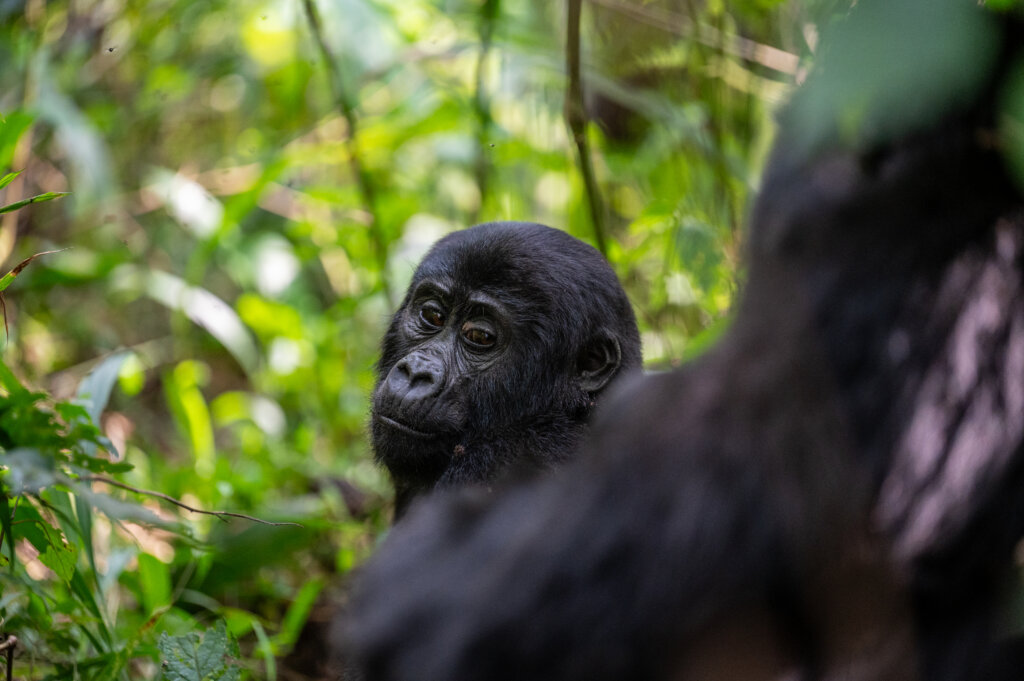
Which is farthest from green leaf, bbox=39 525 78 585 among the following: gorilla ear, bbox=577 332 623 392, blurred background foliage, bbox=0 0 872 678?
gorilla ear, bbox=577 332 623 392

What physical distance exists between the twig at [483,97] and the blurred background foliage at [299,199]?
2cm

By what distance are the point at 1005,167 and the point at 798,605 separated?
57cm

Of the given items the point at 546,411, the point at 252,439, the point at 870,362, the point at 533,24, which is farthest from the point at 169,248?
the point at 870,362

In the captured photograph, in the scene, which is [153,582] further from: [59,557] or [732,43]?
[732,43]

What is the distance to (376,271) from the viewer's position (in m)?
3.68

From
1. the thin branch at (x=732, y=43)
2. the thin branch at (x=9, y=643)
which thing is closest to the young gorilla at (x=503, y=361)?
the thin branch at (x=9, y=643)

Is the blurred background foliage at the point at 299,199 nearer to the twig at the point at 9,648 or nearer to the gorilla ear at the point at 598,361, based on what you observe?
the gorilla ear at the point at 598,361

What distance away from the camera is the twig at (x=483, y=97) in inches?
117

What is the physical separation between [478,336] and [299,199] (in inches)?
96.5

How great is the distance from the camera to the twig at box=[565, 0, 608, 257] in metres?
2.56

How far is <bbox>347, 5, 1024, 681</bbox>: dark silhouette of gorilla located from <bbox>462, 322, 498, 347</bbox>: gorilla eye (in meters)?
1.36

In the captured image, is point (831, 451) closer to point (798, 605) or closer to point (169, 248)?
point (798, 605)

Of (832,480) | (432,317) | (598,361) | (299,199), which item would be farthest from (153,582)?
(299,199)

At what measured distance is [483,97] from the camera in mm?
3732
